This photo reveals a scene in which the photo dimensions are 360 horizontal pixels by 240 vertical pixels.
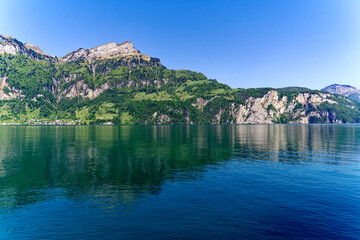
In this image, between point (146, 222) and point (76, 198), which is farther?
point (76, 198)

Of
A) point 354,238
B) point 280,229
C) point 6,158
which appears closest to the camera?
point 354,238

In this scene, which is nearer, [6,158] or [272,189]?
[272,189]

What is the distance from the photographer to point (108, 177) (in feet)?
131

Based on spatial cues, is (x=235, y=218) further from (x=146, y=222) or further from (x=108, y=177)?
(x=108, y=177)

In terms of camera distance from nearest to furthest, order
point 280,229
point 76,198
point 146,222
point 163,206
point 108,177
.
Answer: point 280,229 → point 146,222 → point 163,206 → point 76,198 → point 108,177

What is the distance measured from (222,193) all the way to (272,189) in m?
8.50

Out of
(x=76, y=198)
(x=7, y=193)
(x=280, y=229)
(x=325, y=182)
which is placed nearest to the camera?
(x=280, y=229)

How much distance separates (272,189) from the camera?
32.3 m

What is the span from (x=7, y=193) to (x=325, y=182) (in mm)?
52916

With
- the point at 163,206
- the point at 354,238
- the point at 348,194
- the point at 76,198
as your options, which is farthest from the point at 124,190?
the point at 348,194

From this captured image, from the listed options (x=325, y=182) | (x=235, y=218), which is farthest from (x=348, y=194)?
(x=235, y=218)

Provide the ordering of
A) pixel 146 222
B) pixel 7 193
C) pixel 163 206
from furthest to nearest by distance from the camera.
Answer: pixel 7 193
pixel 163 206
pixel 146 222

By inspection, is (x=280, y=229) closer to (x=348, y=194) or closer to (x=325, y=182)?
(x=348, y=194)

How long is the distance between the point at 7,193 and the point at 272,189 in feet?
137
